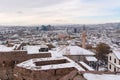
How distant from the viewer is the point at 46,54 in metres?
31.3

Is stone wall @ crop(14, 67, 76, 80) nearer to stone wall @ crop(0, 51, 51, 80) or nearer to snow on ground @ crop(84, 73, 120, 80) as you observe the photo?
snow on ground @ crop(84, 73, 120, 80)

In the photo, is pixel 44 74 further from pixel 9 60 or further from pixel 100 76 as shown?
pixel 9 60

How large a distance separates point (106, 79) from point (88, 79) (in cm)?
116

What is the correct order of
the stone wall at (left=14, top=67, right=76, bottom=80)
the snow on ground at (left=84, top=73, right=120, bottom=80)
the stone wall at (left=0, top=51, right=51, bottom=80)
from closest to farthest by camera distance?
1. the snow on ground at (left=84, top=73, right=120, bottom=80)
2. the stone wall at (left=14, top=67, right=76, bottom=80)
3. the stone wall at (left=0, top=51, right=51, bottom=80)

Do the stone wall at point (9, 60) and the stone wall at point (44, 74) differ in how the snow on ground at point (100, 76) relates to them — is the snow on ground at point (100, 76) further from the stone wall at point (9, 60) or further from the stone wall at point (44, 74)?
the stone wall at point (9, 60)

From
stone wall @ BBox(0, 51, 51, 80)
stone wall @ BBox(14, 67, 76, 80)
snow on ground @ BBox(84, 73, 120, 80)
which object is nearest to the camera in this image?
snow on ground @ BBox(84, 73, 120, 80)

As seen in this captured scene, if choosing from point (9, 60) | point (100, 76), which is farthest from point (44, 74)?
point (9, 60)

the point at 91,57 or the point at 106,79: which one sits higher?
the point at 106,79

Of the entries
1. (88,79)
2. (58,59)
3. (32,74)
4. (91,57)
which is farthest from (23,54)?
(91,57)

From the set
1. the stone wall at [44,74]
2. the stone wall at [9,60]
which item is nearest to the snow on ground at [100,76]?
the stone wall at [44,74]

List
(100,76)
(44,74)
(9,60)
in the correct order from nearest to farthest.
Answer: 1. (100,76)
2. (44,74)
3. (9,60)

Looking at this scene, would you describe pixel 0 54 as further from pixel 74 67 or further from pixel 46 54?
pixel 74 67

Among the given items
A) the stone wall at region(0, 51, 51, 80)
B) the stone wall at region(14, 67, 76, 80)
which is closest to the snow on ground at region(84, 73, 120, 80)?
the stone wall at region(14, 67, 76, 80)

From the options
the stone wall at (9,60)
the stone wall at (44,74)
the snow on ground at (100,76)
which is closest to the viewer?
the snow on ground at (100,76)
